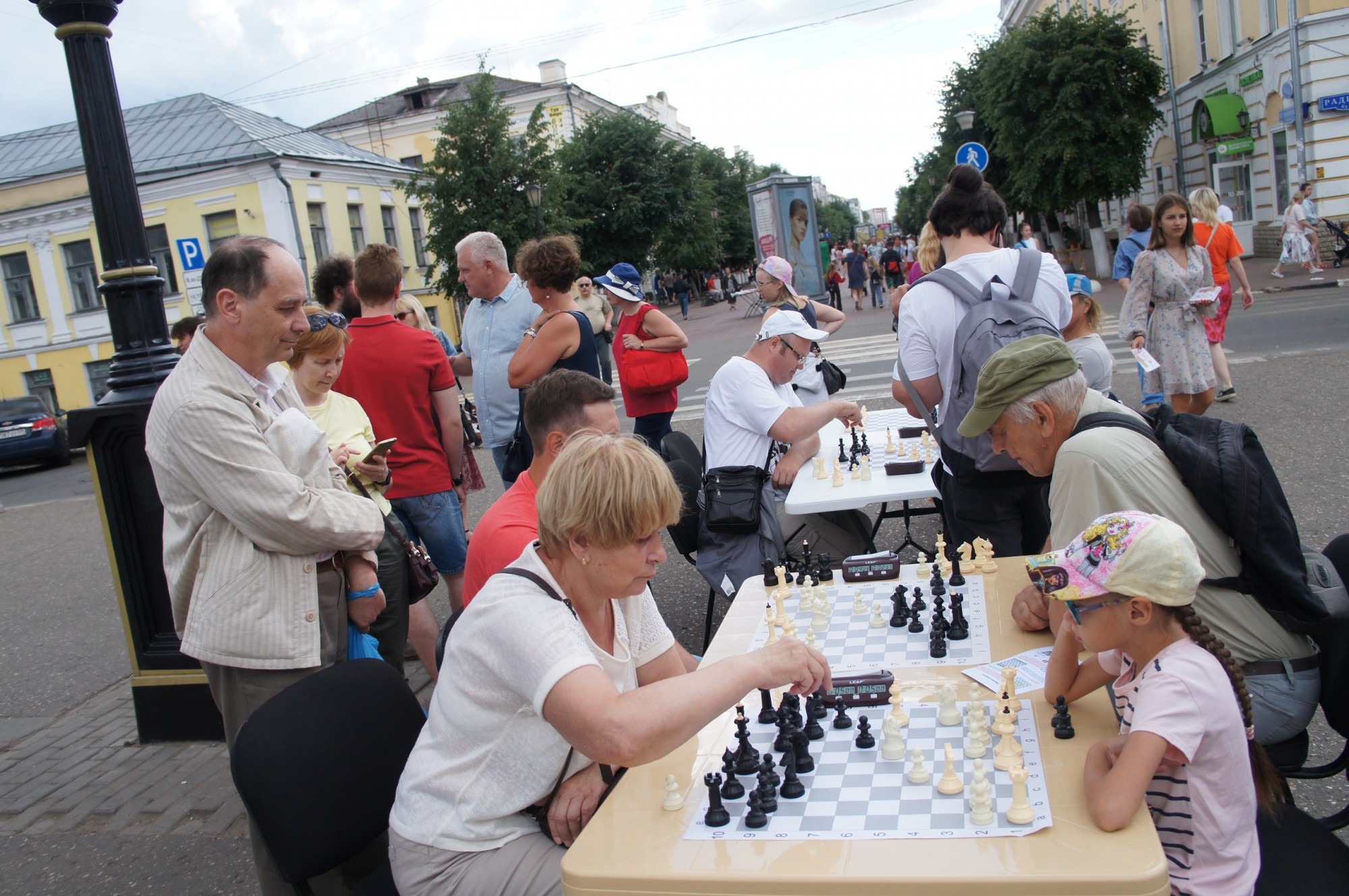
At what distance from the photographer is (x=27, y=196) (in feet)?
93.2

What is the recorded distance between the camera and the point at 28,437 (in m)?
17.8

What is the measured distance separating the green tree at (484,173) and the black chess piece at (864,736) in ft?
84.8

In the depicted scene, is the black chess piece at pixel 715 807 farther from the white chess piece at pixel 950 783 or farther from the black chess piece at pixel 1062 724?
the black chess piece at pixel 1062 724

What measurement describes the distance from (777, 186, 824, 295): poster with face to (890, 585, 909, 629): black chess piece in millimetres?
17893

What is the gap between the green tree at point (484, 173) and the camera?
86.7ft

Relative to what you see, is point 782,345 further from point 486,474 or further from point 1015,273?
point 486,474

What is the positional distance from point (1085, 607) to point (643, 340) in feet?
15.1

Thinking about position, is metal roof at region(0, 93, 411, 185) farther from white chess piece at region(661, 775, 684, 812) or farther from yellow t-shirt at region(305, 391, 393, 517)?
white chess piece at region(661, 775, 684, 812)

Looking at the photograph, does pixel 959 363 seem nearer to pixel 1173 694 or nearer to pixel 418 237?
pixel 1173 694

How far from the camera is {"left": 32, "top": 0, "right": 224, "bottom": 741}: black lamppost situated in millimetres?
4363

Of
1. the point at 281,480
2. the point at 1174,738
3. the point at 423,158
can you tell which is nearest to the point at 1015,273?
the point at 1174,738

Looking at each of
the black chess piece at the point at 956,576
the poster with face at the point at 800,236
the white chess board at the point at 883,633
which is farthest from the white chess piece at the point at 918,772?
the poster with face at the point at 800,236

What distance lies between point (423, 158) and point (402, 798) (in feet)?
162

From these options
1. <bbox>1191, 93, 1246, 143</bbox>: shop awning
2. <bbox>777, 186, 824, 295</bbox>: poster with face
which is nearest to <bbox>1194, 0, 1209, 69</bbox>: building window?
<bbox>1191, 93, 1246, 143</bbox>: shop awning
